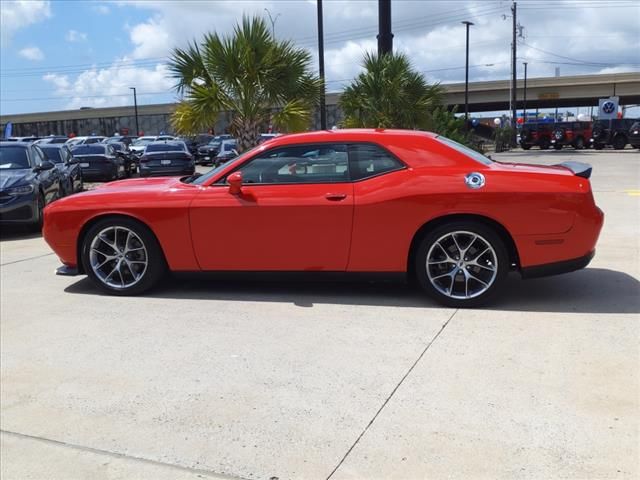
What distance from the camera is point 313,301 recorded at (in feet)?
18.4

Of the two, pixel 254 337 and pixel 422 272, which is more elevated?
pixel 422 272

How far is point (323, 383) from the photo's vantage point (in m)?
3.88

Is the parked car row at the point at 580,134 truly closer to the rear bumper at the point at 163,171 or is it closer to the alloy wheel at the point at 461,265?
the rear bumper at the point at 163,171

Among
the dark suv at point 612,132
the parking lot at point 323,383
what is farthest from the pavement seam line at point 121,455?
the dark suv at point 612,132

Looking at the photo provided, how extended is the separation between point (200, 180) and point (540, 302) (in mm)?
3306

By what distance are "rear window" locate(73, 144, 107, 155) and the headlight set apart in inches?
474

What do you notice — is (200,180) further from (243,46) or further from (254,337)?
(243,46)

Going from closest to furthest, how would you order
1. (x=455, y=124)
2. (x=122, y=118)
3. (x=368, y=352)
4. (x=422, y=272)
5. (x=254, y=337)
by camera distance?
1. (x=368, y=352)
2. (x=254, y=337)
3. (x=422, y=272)
4. (x=455, y=124)
5. (x=122, y=118)

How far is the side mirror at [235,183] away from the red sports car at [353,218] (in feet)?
0.04

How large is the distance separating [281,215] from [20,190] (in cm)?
645

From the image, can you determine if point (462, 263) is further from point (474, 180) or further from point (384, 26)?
point (384, 26)

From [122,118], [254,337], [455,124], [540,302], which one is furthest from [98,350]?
[122,118]

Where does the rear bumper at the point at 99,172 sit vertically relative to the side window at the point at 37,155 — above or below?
below

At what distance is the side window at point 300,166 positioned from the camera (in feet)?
18.1
